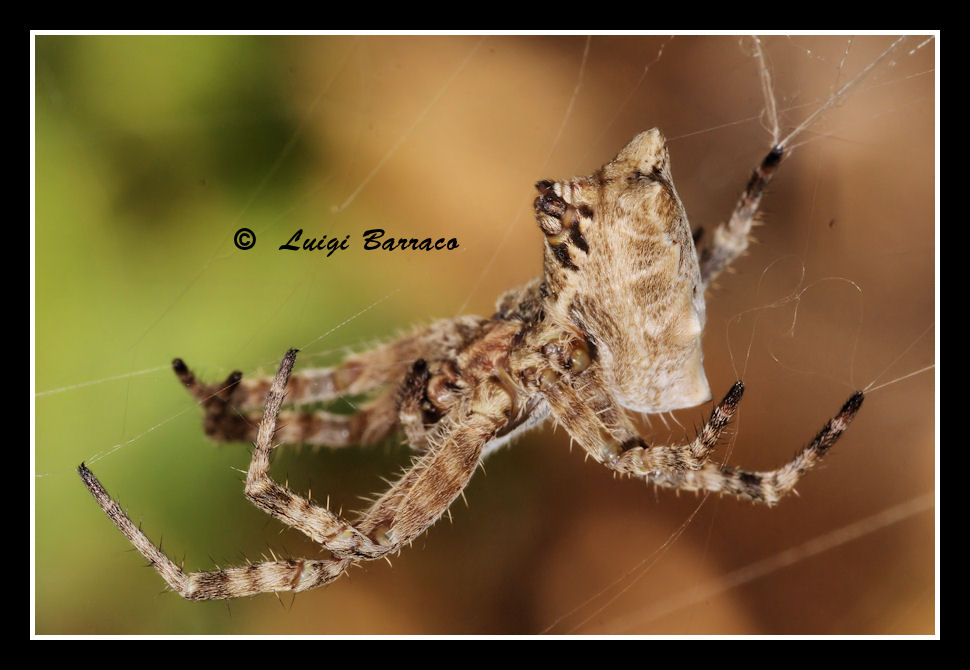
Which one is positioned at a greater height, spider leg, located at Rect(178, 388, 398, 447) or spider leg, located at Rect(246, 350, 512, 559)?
spider leg, located at Rect(178, 388, 398, 447)

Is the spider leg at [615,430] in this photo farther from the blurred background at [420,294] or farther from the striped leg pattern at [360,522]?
the blurred background at [420,294]

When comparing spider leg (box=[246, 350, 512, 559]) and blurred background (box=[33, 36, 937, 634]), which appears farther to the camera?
blurred background (box=[33, 36, 937, 634])

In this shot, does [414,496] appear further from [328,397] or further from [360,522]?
[328,397]

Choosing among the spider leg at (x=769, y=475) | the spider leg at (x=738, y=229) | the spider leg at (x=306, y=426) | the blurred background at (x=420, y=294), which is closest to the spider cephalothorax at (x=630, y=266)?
the spider leg at (x=769, y=475)

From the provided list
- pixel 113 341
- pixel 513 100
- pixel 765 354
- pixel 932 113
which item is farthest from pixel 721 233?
pixel 113 341

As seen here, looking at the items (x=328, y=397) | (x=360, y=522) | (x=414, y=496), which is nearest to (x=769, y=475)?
(x=414, y=496)

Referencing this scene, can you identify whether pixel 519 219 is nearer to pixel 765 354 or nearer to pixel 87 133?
pixel 765 354

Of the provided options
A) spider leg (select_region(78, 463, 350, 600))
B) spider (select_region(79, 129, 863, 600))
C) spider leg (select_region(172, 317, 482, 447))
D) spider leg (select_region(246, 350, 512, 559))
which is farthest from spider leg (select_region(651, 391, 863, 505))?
spider leg (select_region(78, 463, 350, 600))

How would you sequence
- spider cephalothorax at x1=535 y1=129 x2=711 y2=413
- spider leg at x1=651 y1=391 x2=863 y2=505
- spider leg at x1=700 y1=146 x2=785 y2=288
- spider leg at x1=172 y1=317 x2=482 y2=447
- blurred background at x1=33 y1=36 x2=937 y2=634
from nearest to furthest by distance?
spider cephalothorax at x1=535 y1=129 x2=711 y2=413, spider leg at x1=651 y1=391 x2=863 y2=505, spider leg at x1=700 y1=146 x2=785 y2=288, spider leg at x1=172 y1=317 x2=482 y2=447, blurred background at x1=33 y1=36 x2=937 y2=634

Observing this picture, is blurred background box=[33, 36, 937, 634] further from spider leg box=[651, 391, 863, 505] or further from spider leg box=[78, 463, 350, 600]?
spider leg box=[651, 391, 863, 505]
